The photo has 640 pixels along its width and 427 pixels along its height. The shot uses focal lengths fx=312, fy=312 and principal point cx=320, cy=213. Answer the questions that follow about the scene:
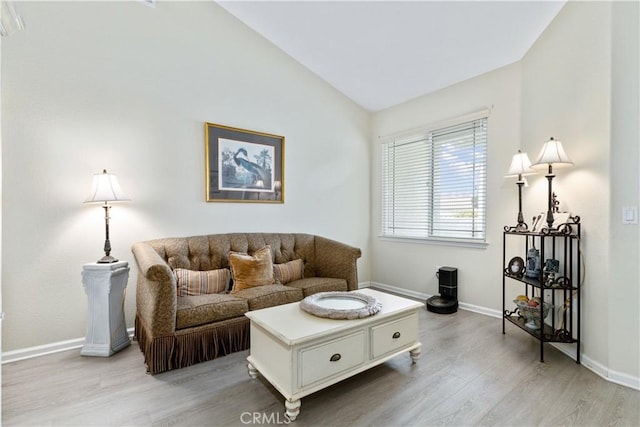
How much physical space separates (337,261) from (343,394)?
5.01ft

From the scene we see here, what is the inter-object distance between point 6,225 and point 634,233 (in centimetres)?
430

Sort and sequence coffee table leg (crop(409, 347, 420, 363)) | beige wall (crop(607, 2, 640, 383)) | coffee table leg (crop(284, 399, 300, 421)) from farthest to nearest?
coffee table leg (crop(409, 347, 420, 363)), beige wall (crop(607, 2, 640, 383)), coffee table leg (crop(284, 399, 300, 421))

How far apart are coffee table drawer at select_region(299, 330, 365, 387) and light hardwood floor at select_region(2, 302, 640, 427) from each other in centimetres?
17

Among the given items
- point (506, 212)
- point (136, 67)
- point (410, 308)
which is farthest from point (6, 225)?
point (506, 212)

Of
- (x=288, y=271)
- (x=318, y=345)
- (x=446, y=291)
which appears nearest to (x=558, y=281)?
(x=446, y=291)

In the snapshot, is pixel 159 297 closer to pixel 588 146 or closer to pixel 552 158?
pixel 552 158

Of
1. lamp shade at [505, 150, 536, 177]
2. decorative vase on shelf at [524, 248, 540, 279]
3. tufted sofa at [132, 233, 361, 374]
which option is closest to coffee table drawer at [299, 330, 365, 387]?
tufted sofa at [132, 233, 361, 374]

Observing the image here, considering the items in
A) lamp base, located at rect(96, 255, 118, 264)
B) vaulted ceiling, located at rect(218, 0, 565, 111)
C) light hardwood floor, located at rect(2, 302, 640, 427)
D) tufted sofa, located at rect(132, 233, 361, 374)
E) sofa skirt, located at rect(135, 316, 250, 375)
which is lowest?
light hardwood floor, located at rect(2, 302, 640, 427)

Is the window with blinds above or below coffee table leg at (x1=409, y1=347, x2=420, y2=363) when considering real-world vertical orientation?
above

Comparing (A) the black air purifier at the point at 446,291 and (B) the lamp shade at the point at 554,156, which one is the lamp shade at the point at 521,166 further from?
(A) the black air purifier at the point at 446,291

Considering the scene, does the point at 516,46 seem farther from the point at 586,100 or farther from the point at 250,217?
the point at 250,217

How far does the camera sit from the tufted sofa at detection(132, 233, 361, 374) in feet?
6.97

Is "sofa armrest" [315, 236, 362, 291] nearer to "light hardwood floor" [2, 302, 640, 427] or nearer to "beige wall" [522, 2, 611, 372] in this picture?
"light hardwood floor" [2, 302, 640, 427]

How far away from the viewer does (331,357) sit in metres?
1.81
